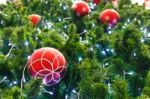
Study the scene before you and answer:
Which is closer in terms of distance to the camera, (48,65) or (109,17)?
(48,65)

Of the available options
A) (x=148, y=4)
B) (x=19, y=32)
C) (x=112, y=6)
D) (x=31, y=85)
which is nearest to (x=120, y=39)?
(x=19, y=32)

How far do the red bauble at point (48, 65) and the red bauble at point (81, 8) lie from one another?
158 cm

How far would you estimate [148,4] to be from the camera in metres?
5.34

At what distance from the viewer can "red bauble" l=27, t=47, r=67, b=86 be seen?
2.59 metres

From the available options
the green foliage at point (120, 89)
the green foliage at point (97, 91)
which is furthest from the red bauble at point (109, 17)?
the green foliage at point (120, 89)

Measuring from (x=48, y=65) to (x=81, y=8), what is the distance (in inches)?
68.2

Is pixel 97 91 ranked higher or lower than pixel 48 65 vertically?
lower

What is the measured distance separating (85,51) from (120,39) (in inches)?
12.6

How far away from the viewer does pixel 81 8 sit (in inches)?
166

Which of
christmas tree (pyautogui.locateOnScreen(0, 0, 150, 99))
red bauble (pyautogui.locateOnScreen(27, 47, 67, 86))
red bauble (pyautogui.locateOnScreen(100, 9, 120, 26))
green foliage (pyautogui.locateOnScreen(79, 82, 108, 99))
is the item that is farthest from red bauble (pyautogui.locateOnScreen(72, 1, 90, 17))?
green foliage (pyautogui.locateOnScreen(79, 82, 108, 99))

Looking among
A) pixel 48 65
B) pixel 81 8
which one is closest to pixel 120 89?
pixel 48 65

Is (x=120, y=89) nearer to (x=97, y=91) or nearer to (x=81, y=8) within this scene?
(x=97, y=91)

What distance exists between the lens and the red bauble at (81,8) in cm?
417

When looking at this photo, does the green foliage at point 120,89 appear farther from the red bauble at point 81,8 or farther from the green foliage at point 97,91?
the red bauble at point 81,8
